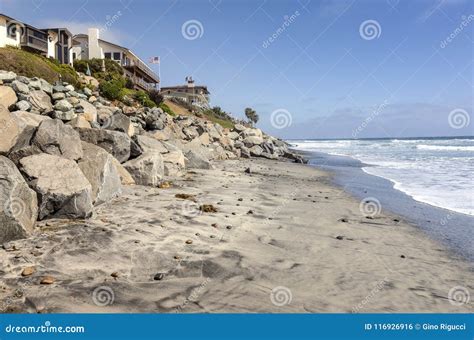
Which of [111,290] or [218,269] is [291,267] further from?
[111,290]

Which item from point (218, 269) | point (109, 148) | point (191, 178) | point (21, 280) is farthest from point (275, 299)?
point (191, 178)

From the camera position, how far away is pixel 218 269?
6.22m

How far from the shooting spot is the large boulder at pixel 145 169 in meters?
12.5

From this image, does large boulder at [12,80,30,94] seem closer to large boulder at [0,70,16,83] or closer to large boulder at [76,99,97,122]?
large boulder at [0,70,16,83]

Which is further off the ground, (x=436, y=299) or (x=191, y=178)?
(x=191, y=178)

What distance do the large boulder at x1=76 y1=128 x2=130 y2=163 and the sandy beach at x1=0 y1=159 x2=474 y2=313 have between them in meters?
2.50

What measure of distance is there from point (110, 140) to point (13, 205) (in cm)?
588

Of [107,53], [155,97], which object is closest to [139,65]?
[107,53]

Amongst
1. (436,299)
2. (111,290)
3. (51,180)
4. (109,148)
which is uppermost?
(109,148)

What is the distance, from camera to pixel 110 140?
40.1 feet

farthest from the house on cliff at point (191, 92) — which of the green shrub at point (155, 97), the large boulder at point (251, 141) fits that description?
the large boulder at point (251, 141)

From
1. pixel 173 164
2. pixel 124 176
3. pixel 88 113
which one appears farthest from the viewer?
pixel 88 113

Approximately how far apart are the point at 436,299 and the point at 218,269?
121 inches

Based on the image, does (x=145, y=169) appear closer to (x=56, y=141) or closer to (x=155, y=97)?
(x=56, y=141)
